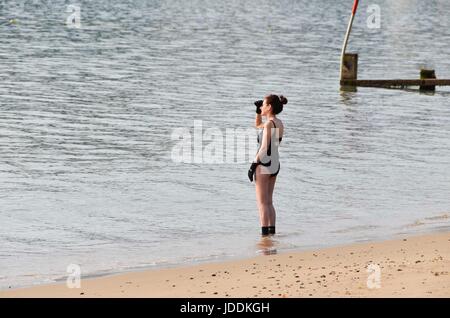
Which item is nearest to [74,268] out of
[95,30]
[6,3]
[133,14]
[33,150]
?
[33,150]

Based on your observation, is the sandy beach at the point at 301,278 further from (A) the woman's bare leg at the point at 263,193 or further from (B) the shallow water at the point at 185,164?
(A) the woman's bare leg at the point at 263,193

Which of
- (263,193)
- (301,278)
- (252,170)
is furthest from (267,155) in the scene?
(301,278)

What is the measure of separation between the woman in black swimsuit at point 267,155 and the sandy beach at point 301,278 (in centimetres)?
135

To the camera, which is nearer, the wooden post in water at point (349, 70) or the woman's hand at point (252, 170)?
the woman's hand at point (252, 170)

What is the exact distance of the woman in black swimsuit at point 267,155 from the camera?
14.6 m

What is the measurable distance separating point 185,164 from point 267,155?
7.28 meters

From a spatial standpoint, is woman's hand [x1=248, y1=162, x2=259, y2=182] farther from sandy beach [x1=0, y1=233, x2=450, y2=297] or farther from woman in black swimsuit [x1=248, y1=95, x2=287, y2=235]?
→ sandy beach [x1=0, y1=233, x2=450, y2=297]

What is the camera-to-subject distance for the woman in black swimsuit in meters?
14.6

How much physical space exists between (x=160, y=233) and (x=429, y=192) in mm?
5433

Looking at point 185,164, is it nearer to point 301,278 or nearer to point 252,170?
point 252,170

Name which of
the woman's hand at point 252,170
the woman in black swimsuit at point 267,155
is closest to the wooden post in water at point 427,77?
the woman in black swimsuit at point 267,155

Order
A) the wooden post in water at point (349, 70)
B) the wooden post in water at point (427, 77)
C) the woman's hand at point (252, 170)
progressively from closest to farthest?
1. the woman's hand at point (252, 170)
2. the wooden post in water at point (349, 70)
3. the wooden post in water at point (427, 77)

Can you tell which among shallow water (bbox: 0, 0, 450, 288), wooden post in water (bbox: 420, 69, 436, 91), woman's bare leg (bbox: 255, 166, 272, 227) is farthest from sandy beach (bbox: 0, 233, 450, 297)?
wooden post in water (bbox: 420, 69, 436, 91)

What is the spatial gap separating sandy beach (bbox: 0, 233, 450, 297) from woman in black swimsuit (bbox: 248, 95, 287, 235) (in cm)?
135
